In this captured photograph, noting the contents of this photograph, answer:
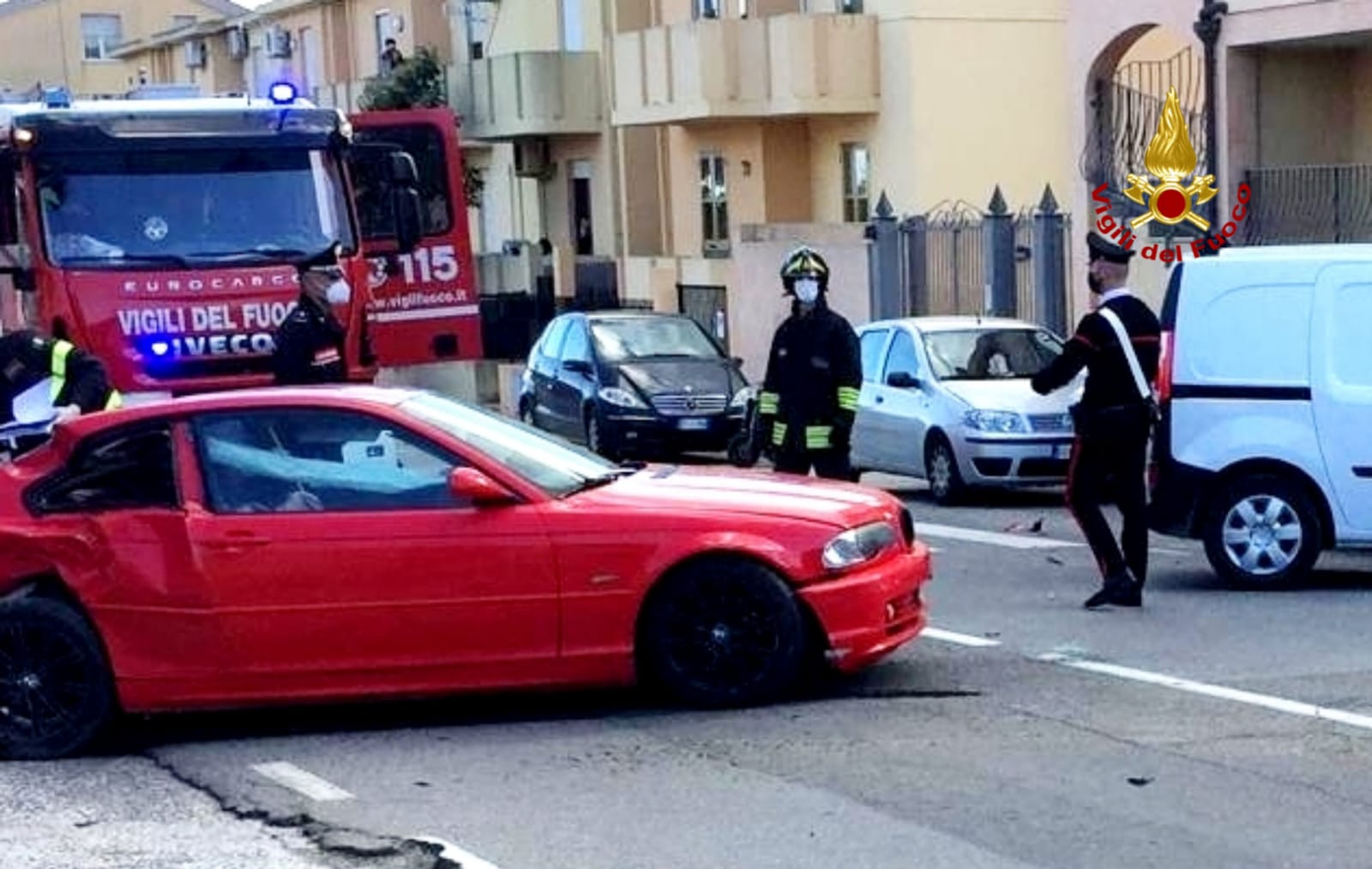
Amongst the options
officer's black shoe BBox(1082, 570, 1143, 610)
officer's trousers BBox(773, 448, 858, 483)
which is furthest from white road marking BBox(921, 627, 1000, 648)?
officer's trousers BBox(773, 448, 858, 483)

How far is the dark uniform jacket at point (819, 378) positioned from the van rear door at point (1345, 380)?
8.09ft

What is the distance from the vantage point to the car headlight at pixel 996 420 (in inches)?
730

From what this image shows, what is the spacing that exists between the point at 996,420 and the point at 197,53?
127 feet

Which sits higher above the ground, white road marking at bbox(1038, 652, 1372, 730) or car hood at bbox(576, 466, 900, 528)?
car hood at bbox(576, 466, 900, 528)

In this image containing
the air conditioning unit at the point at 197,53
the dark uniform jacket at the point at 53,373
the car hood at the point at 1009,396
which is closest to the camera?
the dark uniform jacket at the point at 53,373

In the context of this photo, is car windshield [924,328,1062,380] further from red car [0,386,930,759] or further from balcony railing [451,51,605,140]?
balcony railing [451,51,605,140]

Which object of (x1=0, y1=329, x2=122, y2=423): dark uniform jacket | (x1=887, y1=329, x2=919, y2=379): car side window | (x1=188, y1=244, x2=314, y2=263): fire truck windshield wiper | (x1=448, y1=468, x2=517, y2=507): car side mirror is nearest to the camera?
(x1=448, y1=468, x2=517, y2=507): car side mirror

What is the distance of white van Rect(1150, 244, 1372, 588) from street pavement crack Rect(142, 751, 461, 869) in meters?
6.37

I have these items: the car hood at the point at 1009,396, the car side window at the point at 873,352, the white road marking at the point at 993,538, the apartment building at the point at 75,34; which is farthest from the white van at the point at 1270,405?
the apartment building at the point at 75,34

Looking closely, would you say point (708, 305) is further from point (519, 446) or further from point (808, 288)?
point (519, 446)

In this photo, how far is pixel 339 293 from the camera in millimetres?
15016

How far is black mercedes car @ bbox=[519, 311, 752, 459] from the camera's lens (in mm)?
24422

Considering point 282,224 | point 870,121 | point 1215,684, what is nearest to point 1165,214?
point 870,121

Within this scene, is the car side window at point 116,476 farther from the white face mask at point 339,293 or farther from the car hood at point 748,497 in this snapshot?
the white face mask at point 339,293
